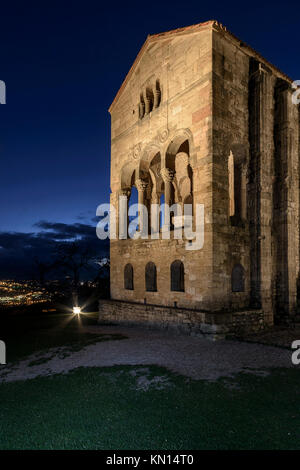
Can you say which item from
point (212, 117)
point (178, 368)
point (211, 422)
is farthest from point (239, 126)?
point (211, 422)

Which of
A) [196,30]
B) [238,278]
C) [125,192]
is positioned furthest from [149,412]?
[125,192]

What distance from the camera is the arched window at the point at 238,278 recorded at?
12.6 metres

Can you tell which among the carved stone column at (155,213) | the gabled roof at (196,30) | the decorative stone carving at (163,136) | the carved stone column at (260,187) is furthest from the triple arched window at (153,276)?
the gabled roof at (196,30)

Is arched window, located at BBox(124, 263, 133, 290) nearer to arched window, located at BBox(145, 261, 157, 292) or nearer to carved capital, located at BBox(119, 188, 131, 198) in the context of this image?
arched window, located at BBox(145, 261, 157, 292)

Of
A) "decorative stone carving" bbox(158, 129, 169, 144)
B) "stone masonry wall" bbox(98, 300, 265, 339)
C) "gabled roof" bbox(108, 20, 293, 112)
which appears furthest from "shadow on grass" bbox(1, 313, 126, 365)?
"gabled roof" bbox(108, 20, 293, 112)

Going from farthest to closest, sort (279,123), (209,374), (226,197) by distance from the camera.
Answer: (279,123)
(226,197)
(209,374)

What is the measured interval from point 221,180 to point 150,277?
602 cm

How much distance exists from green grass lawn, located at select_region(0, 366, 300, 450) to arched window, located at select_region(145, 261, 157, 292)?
27.5 feet

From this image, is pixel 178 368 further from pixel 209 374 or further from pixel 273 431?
pixel 273 431

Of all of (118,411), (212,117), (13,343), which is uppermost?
(212,117)

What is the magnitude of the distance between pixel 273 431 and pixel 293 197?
12.1 metres

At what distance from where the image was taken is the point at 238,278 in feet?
41.8

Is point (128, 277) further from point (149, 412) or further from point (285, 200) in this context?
point (149, 412)
